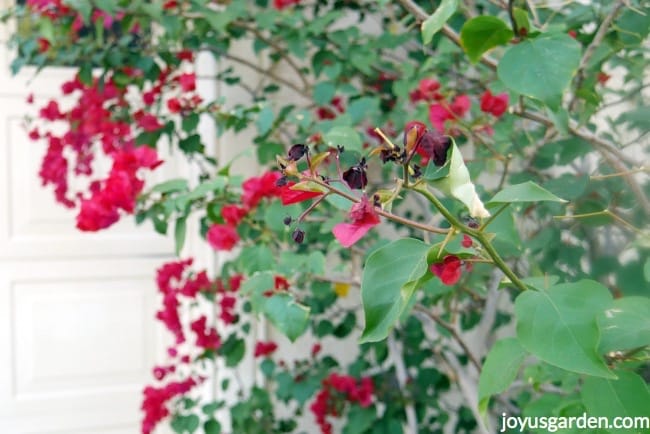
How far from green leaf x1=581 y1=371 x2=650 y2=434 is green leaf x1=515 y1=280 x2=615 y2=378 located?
0.30 feet

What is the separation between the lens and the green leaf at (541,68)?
0.65 metres

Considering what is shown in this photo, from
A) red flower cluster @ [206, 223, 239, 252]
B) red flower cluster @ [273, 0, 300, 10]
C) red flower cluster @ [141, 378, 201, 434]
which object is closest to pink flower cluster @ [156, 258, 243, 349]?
red flower cluster @ [141, 378, 201, 434]

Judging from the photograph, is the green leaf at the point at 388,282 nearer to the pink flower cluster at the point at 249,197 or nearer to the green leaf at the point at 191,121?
the pink flower cluster at the point at 249,197

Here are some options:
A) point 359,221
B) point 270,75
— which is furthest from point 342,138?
point 270,75

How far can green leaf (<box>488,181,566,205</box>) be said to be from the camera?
553 millimetres

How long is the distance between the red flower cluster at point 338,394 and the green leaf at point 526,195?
1371 millimetres

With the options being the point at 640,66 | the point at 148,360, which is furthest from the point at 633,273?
the point at 148,360

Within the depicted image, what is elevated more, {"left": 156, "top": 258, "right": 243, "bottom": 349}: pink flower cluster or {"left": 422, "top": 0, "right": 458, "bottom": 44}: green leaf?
{"left": 422, "top": 0, "right": 458, "bottom": 44}: green leaf

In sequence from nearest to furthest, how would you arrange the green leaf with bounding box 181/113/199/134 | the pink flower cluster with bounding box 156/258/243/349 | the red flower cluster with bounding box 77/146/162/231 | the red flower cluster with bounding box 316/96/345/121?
1. the red flower cluster with bounding box 77/146/162/231
2. the green leaf with bounding box 181/113/199/134
3. the pink flower cluster with bounding box 156/258/243/349
4. the red flower cluster with bounding box 316/96/345/121

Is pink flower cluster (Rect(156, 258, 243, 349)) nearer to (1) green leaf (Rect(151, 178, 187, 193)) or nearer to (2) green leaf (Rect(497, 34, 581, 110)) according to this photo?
(1) green leaf (Rect(151, 178, 187, 193))

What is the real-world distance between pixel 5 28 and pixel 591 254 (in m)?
1.75

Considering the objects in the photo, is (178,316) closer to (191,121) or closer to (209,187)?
(191,121)

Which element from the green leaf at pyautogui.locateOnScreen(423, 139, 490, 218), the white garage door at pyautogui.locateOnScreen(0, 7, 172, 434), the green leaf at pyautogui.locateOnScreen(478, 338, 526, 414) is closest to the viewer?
the green leaf at pyautogui.locateOnScreen(423, 139, 490, 218)

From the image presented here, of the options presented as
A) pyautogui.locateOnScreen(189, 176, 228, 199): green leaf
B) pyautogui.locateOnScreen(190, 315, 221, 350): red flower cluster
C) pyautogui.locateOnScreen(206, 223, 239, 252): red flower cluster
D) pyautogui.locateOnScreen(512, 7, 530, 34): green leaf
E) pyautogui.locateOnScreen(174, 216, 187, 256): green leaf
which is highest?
pyautogui.locateOnScreen(512, 7, 530, 34): green leaf
